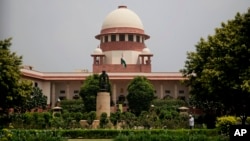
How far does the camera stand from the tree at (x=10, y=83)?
819 inches

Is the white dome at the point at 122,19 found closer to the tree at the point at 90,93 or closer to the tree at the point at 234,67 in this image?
the tree at the point at 90,93

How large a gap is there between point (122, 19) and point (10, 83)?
26.7 meters

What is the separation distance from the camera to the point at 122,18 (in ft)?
153

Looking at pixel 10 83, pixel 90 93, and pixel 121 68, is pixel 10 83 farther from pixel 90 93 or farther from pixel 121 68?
pixel 121 68

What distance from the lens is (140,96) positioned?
36125 mm

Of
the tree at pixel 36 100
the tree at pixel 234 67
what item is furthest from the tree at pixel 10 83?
the tree at pixel 36 100

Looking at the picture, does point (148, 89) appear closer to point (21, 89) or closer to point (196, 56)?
point (196, 56)

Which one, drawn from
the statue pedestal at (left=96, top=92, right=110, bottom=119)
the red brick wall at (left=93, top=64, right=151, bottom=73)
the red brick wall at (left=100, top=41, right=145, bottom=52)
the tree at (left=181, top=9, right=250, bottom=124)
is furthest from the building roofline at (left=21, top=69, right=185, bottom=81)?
the tree at (left=181, top=9, right=250, bottom=124)

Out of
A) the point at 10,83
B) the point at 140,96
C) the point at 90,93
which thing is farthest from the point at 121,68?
the point at 10,83

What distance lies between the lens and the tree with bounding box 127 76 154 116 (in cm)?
3616

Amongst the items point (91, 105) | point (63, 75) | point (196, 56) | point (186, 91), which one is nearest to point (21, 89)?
point (196, 56)

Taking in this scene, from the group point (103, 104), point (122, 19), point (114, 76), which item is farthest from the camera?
point (122, 19)

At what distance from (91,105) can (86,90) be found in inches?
55.7

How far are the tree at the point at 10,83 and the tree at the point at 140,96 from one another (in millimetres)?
15407
